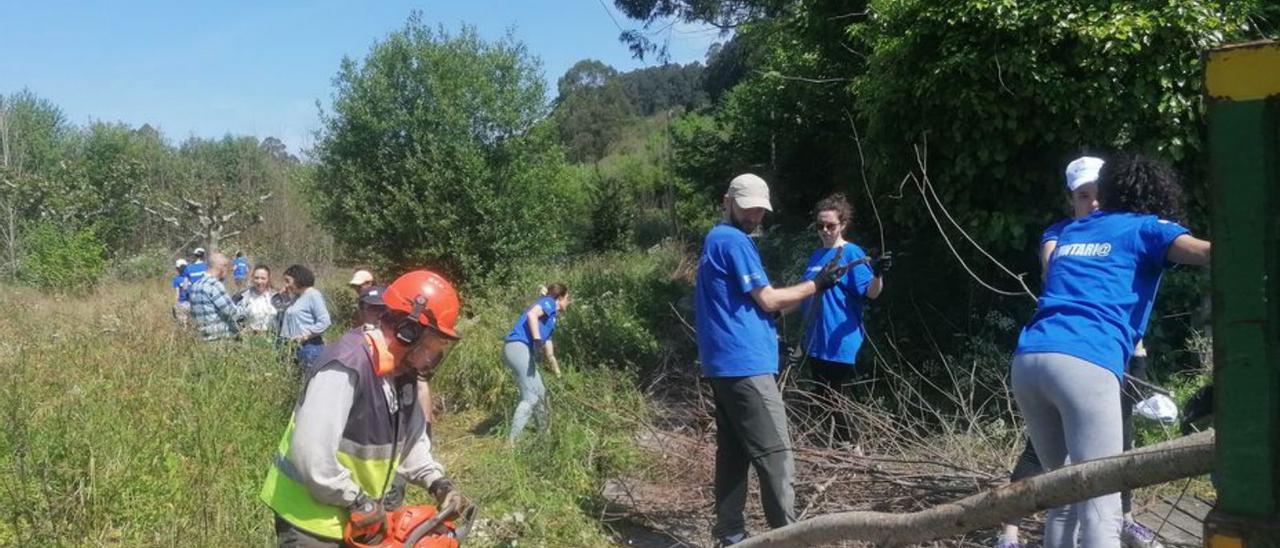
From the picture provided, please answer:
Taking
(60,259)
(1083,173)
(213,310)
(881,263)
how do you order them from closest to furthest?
(1083,173) → (881,263) → (213,310) → (60,259)

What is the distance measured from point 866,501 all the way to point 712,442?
1.48 m

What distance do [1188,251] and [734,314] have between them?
1.88m

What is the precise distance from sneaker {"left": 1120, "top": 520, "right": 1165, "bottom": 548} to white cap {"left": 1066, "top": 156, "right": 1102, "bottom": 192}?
4.52 ft

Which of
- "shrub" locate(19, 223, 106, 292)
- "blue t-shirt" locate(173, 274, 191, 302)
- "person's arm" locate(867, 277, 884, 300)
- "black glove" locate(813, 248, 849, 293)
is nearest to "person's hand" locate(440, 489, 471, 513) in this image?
"black glove" locate(813, 248, 849, 293)

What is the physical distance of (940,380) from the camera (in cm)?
800

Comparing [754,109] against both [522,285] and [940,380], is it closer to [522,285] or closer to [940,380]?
[522,285]

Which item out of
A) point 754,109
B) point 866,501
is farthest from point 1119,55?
point 754,109

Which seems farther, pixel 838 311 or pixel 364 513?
pixel 838 311

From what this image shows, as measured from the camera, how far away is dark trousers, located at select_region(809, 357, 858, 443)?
603 centimetres

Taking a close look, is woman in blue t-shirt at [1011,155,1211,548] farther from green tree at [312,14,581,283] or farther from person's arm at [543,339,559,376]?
green tree at [312,14,581,283]

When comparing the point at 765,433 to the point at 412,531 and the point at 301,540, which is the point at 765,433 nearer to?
the point at 412,531

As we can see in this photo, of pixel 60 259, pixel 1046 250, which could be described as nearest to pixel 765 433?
pixel 1046 250

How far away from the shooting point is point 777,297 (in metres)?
4.69

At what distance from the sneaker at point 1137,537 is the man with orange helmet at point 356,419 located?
2.79 meters
